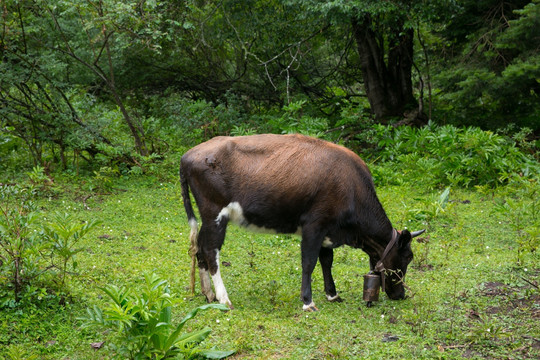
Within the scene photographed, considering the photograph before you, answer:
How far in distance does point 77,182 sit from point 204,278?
5.56 m

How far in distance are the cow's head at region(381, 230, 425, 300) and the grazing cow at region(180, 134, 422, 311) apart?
12mm

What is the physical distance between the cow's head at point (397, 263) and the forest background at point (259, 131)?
0.73ft

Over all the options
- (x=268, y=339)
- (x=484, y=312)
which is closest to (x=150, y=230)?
(x=268, y=339)

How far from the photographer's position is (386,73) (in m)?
14.6

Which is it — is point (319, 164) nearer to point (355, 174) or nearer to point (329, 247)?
point (355, 174)

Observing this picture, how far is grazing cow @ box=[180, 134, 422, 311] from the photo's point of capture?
6.38 m

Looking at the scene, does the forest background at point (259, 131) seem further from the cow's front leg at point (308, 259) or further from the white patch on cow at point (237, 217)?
the white patch on cow at point (237, 217)

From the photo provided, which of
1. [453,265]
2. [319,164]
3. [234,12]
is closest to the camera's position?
[319,164]

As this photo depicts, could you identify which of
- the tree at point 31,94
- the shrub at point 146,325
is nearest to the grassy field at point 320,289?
the shrub at point 146,325

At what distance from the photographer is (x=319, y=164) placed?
6.49 m

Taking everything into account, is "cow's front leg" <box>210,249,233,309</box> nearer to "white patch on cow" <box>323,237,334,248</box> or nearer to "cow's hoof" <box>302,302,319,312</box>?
"cow's hoof" <box>302,302,319,312</box>

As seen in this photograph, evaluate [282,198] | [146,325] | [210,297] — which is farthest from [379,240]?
[146,325]

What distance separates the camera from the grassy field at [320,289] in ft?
17.0

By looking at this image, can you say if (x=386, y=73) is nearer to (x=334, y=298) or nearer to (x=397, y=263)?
(x=397, y=263)
